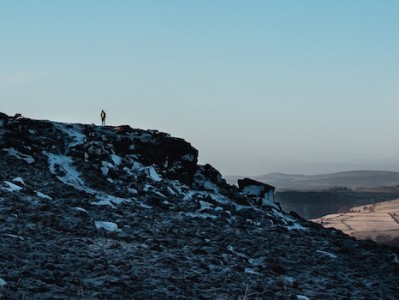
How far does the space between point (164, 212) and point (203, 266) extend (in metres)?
10.8

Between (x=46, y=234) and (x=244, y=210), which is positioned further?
(x=244, y=210)

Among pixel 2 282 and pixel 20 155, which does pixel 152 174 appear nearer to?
pixel 20 155

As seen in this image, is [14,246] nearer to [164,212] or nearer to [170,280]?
[170,280]

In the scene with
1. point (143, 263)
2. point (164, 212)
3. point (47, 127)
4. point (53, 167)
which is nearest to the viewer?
point (143, 263)

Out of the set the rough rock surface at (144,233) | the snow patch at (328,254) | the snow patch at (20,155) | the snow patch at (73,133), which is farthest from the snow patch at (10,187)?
the snow patch at (328,254)

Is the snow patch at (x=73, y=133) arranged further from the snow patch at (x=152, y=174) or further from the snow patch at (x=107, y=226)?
the snow patch at (x=107, y=226)

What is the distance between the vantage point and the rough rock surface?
52.9 feet

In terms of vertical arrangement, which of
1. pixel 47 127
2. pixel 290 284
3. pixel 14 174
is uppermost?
pixel 47 127

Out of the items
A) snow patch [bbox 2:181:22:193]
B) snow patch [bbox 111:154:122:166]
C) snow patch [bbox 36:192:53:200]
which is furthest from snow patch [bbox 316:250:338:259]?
snow patch [bbox 111:154:122:166]

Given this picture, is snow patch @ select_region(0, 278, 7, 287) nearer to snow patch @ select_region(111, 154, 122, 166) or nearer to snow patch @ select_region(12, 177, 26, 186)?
snow patch @ select_region(12, 177, 26, 186)

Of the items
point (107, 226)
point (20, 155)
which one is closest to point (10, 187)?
point (107, 226)

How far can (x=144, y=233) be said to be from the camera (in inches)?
915

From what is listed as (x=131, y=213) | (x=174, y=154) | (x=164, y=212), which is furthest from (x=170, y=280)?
(x=174, y=154)

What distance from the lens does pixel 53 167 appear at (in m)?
33.6
